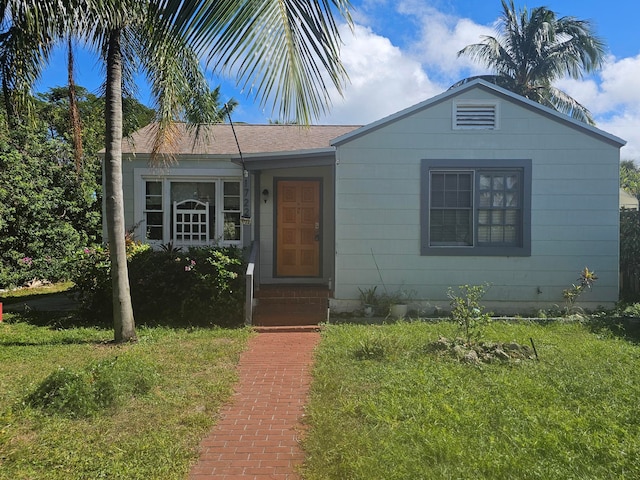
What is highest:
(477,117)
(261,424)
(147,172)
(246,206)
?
(477,117)

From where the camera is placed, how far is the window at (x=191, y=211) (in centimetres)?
1105

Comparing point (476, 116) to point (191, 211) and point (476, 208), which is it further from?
point (191, 211)

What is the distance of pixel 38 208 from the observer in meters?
12.5

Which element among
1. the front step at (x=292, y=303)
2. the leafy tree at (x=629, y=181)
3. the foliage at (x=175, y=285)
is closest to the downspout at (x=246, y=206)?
the front step at (x=292, y=303)

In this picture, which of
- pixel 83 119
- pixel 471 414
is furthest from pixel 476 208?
pixel 83 119

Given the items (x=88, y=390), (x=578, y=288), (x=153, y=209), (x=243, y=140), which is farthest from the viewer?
(x=243, y=140)

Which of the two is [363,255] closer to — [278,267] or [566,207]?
[278,267]

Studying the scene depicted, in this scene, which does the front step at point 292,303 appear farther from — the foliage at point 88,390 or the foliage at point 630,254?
the foliage at point 630,254

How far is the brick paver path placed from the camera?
356 cm

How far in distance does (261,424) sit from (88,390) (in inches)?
60.9

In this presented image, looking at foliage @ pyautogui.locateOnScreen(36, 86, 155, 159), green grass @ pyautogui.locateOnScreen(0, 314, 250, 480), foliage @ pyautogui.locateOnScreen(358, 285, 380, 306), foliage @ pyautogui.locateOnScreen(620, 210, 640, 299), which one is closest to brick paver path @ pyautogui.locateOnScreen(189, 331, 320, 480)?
green grass @ pyautogui.locateOnScreen(0, 314, 250, 480)

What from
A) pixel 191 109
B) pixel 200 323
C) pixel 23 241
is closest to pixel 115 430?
pixel 200 323

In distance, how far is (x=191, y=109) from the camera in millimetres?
8250

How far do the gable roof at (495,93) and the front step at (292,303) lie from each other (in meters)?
2.82
